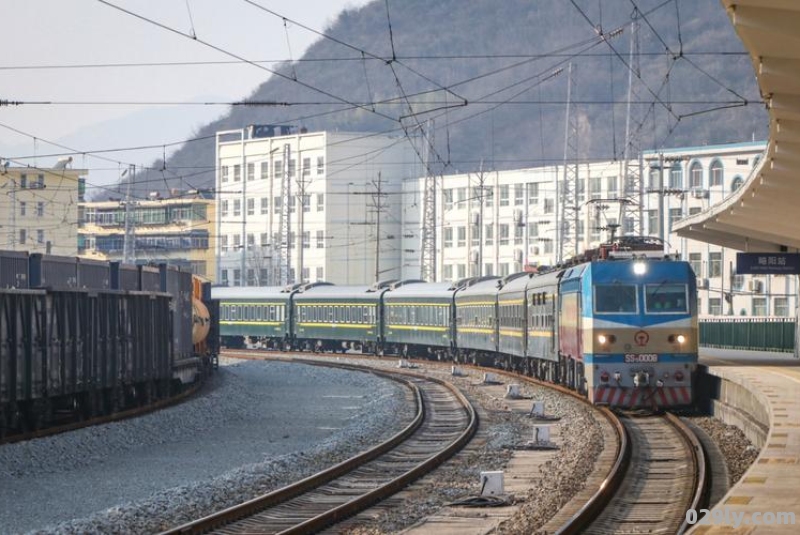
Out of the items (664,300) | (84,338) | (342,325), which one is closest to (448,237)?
(342,325)

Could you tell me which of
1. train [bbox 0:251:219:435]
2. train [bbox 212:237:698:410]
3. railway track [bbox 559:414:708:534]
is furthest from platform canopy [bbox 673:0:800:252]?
train [bbox 0:251:219:435]

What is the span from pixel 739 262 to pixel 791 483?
86.7 feet

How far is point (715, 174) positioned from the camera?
86250mm

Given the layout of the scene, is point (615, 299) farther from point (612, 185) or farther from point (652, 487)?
point (612, 185)

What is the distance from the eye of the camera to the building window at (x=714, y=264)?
8575cm

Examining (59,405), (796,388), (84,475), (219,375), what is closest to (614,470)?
(84,475)

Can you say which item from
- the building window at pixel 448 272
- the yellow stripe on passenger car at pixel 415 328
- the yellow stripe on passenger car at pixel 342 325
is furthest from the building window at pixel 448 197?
the yellow stripe on passenger car at pixel 415 328

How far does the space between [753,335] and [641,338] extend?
86.7 ft

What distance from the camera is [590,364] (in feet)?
94.8

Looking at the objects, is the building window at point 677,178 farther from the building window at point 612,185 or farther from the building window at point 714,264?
the building window at point 612,185

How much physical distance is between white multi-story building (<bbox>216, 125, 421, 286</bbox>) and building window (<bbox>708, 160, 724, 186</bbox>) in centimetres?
2827

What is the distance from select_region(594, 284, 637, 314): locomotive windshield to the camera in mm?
28891

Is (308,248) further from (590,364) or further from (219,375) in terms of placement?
(590,364)

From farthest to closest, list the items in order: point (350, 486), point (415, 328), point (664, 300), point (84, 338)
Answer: point (415, 328) < point (664, 300) < point (84, 338) < point (350, 486)
